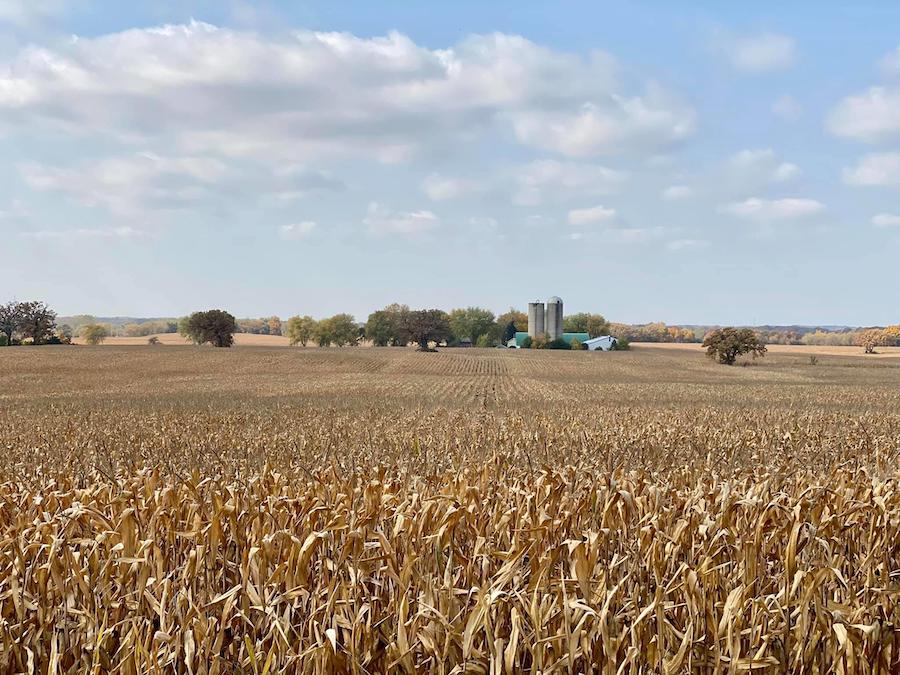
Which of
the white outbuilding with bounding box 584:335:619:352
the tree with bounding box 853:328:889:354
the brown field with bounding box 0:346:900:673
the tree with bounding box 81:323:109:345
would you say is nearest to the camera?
the brown field with bounding box 0:346:900:673

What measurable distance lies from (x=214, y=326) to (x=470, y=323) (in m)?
74.9

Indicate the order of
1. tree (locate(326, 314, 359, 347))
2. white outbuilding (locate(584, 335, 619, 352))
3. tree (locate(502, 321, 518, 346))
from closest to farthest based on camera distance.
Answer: tree (locate(326, 314, 359, 347)) < white outbuilding (locate(584, 335, 619, 352)) < tree (locate(502, 321, 518, 346))

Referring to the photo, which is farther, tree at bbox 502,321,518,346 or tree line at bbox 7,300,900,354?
tree at bbox 502,321,518,346

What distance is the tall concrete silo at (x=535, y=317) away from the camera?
174 m

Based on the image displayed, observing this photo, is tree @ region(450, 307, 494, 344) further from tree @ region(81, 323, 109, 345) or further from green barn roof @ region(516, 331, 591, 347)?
tree @ region(81, 323, 109, 345)

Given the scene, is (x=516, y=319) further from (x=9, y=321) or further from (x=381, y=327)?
(x=9, y=321)

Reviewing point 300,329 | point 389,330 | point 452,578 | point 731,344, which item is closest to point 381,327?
point 389,330

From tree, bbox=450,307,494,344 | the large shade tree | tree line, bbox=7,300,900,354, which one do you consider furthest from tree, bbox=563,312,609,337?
the large shade tree

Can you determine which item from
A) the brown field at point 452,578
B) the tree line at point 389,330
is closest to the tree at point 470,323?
the tree line at point 389,330

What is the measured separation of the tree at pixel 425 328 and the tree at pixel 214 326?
1154 inches

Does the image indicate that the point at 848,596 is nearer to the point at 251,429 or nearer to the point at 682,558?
the point at 682,558

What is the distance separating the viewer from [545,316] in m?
176

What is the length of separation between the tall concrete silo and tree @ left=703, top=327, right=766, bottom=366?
9745 centimetres

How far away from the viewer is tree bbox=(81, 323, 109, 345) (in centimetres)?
13212
